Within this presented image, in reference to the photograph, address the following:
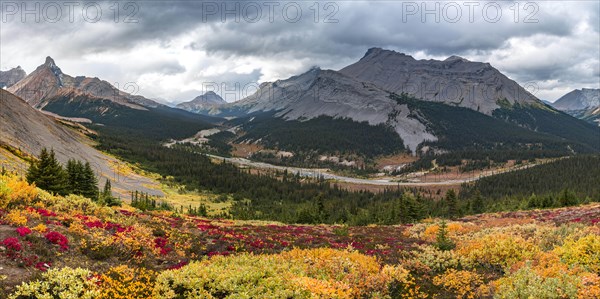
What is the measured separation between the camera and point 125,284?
13617 mm

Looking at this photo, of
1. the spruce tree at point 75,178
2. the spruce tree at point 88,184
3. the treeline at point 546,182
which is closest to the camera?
the spruce tree at point 75,178

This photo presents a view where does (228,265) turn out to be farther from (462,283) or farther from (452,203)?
(452,203)

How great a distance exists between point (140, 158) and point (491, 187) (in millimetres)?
191235

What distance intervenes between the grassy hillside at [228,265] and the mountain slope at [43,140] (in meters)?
96.0

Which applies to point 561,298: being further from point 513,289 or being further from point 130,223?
point 130,223

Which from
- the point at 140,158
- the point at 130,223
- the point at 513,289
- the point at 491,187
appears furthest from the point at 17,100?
the point at 491,187

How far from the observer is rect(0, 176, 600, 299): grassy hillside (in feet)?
42.7

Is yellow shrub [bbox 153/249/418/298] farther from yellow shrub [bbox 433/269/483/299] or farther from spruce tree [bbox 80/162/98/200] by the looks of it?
spruce tree [bbox 80/162/98/200]

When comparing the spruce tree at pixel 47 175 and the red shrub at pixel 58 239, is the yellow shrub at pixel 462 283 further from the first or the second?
the spruce tree at pixel 47 175

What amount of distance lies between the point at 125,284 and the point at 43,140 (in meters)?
131

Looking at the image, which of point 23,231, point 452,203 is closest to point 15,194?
point 23,231

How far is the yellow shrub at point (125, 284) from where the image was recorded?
12753mm

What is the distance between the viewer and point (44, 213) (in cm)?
1983

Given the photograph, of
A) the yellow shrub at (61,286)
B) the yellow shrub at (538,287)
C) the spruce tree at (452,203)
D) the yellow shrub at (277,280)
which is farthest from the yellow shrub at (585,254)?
the spruce tree at (452,203)
